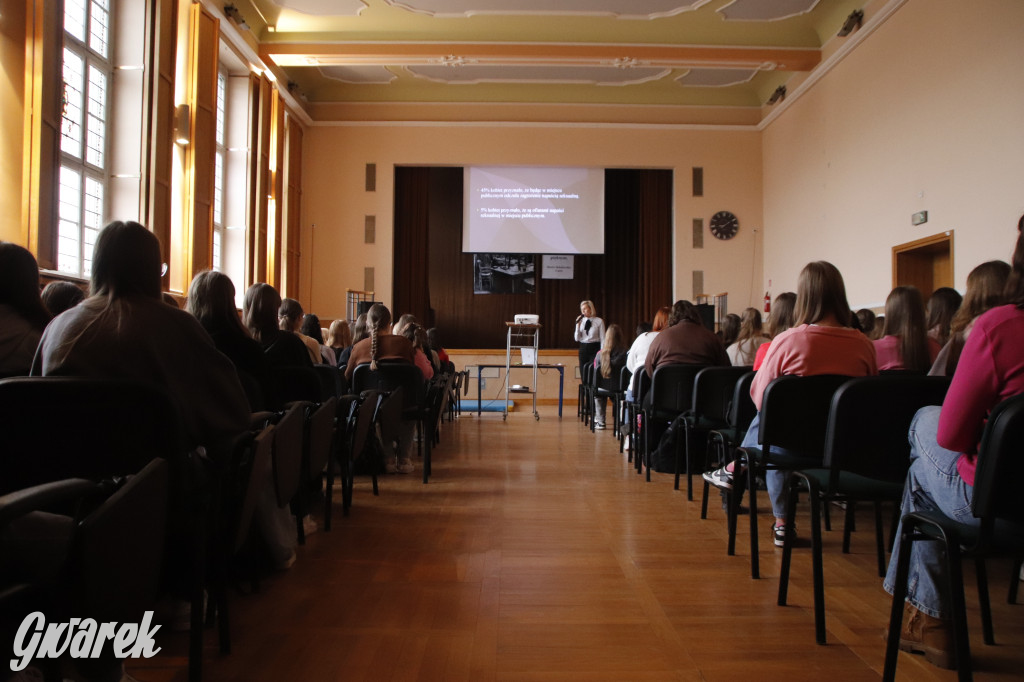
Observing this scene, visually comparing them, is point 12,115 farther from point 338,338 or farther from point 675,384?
point 675,384

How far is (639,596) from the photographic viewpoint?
2.15m

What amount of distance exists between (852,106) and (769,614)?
758 cm

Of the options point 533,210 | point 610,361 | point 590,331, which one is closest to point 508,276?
point 533,210

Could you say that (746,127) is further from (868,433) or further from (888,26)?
(868,433)

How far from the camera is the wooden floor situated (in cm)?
165

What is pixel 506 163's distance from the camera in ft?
35.9

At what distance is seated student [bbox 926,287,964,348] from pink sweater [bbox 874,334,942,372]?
0.74 ft

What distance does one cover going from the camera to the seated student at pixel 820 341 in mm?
2420

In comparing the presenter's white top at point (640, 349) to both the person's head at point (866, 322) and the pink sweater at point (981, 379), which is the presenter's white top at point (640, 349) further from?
the pink sweater at point (981, 379)

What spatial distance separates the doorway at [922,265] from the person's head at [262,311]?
6.19m

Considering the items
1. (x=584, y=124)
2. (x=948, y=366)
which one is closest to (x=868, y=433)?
(x=948, y=366)

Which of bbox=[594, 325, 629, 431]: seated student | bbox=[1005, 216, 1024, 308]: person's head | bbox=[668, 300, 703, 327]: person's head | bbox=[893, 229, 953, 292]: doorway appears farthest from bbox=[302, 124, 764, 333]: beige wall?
bbox=[1005, 216, 1024, 308]: person's head

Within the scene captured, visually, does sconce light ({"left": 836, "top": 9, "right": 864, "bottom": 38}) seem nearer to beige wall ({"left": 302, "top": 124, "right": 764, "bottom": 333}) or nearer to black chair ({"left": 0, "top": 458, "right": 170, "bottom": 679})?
beige wall ({"left": 302, "top": 124, "right": 764, "bottom": 333})

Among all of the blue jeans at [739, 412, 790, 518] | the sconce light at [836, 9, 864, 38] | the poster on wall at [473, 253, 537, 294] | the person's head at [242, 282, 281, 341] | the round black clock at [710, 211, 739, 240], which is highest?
the sconce light at [836, 9, 864, 38]
